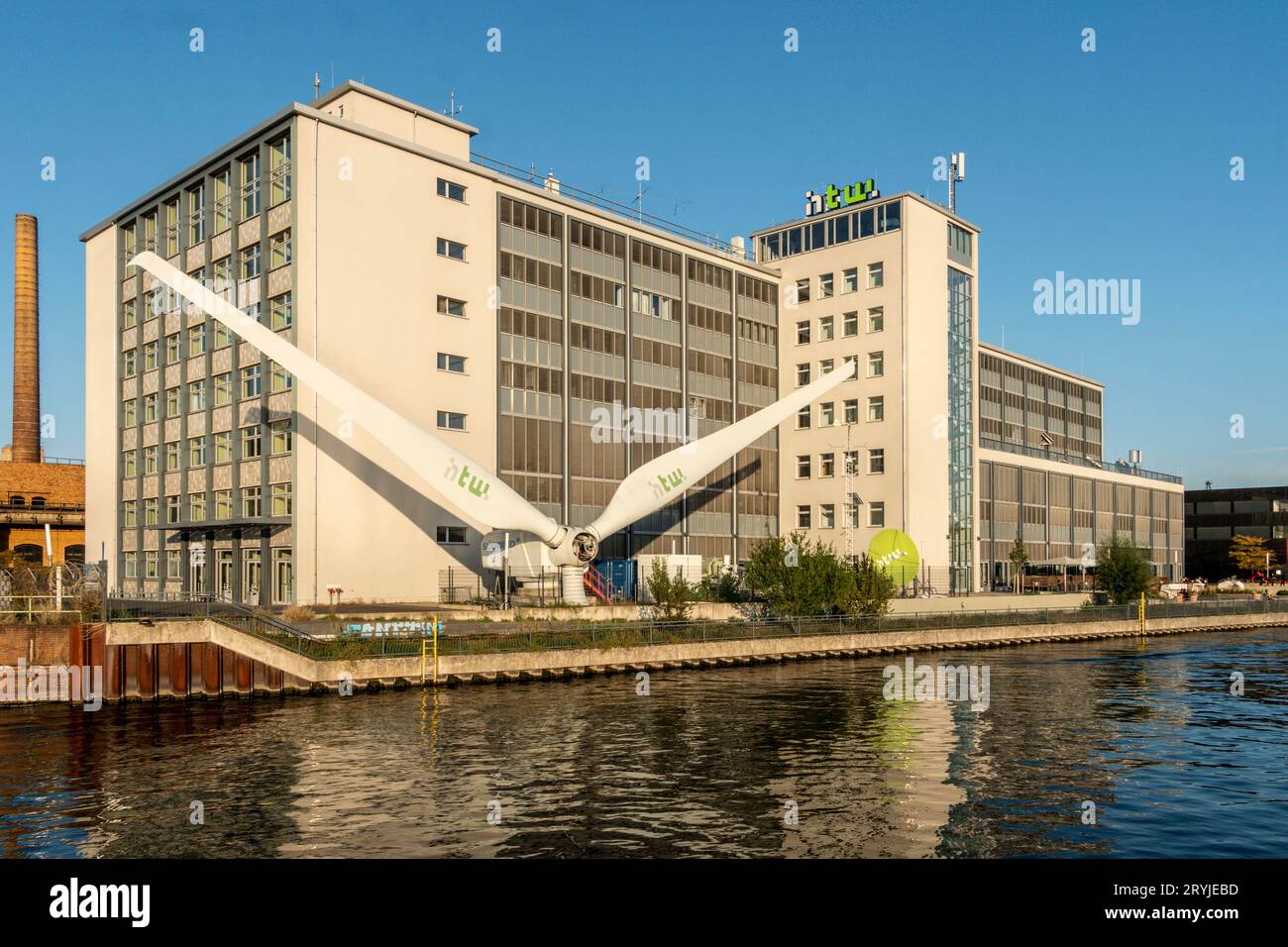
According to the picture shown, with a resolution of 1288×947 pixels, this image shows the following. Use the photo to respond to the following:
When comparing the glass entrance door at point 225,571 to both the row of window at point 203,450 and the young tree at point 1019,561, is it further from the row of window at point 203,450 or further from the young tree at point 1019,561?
the young tree at point 1019,561

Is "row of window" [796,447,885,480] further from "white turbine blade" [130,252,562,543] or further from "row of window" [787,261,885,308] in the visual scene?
"white turbine blade" [130,252,562,543]

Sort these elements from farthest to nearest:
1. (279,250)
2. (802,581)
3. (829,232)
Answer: (829,232)
(279,250)
(802,581)

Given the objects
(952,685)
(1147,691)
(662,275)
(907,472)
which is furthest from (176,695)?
(907,472)

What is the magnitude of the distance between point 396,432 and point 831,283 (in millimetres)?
50209

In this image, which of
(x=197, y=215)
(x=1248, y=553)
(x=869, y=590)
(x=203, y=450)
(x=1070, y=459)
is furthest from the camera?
(x=1248, y=553)

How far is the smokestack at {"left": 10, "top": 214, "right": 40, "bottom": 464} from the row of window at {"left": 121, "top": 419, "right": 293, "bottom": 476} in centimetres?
2587

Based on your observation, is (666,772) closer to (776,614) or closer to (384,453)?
(776,614)

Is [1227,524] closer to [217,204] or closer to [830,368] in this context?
[830,368]

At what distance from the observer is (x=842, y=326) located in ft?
308

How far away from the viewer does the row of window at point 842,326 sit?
300 ft

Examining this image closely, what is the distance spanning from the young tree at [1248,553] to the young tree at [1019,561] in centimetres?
6879

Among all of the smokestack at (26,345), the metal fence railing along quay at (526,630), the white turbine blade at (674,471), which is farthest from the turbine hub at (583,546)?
the smokestack at (26,345)

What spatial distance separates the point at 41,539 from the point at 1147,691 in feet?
298

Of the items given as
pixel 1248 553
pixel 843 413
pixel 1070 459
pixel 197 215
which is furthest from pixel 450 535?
pixel 1248 553
